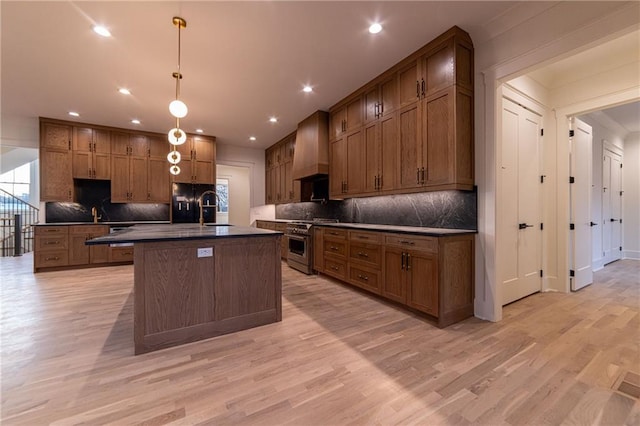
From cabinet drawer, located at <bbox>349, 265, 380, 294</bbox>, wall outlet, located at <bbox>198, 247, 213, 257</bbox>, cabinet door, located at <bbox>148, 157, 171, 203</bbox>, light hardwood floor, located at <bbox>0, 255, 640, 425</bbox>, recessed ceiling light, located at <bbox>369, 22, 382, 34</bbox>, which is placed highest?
recessed ceiling light, located at <bbox>369, 22, 382, 34</bbox>

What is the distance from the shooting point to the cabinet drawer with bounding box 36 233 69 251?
480 cm

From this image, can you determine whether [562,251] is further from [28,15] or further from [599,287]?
[28,15]

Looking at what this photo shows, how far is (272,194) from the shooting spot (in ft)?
23.5

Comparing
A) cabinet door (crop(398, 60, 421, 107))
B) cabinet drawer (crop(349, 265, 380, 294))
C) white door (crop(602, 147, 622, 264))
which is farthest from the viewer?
white door (crop(602, 147, 622, 264))

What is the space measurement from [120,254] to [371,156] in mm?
5326

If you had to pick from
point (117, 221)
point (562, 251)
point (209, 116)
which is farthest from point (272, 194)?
point (562, 251)

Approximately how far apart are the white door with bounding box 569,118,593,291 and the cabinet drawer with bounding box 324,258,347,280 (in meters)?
3.06

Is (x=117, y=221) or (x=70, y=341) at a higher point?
(x=117, y=221)

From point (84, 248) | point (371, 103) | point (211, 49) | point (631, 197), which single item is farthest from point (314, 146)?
point (631, 197)

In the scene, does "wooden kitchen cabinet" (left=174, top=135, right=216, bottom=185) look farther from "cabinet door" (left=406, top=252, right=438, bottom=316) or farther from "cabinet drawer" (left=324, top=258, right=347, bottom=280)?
"cabinet door" (left=406, top=252, right=438, bottom=316)

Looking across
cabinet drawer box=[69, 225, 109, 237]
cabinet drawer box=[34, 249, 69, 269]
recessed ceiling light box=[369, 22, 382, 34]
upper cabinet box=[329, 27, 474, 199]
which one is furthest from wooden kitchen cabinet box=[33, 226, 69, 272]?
recessed ceiling light box=[369, 22, 382, 34]

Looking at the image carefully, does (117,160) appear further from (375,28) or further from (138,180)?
(375,28)

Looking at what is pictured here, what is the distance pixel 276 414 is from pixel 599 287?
4.81 metres

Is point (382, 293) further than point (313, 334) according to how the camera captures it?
Yes
